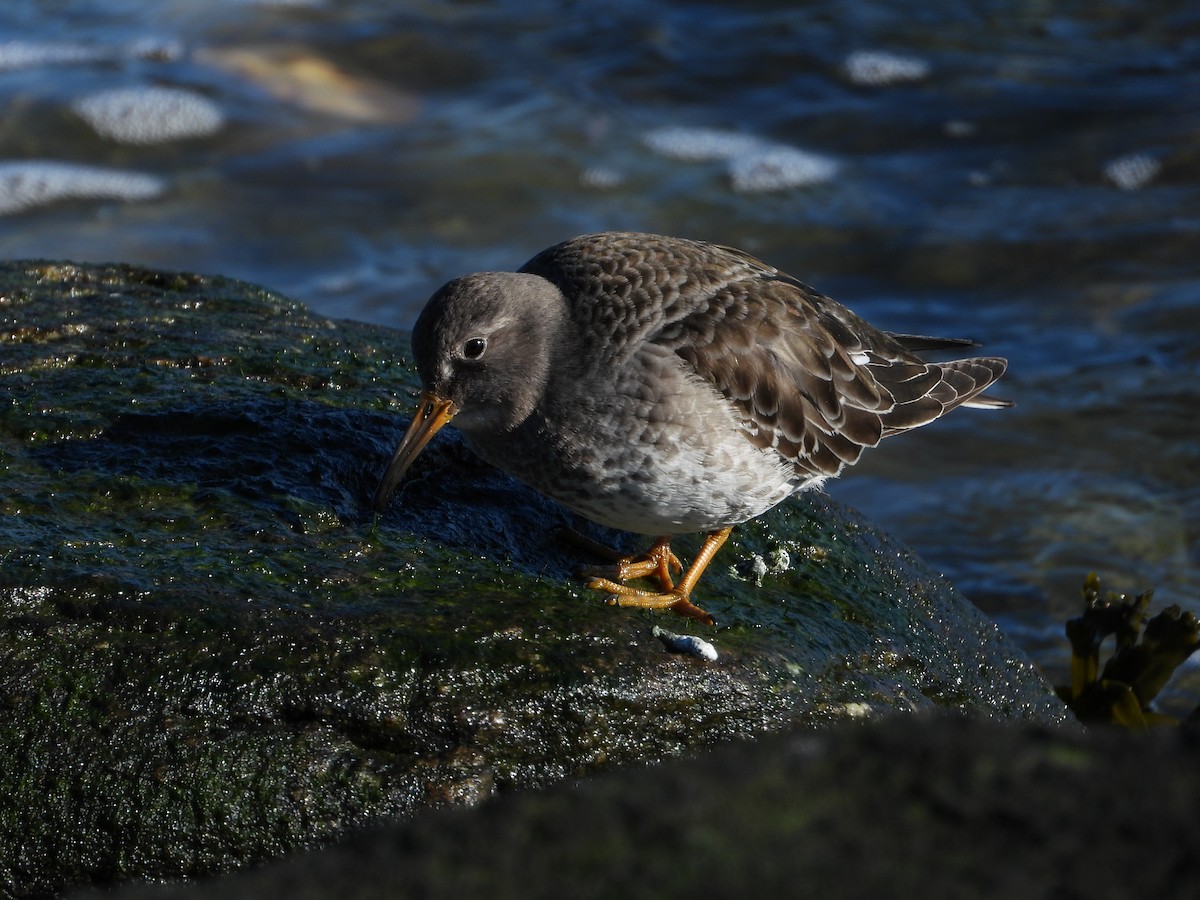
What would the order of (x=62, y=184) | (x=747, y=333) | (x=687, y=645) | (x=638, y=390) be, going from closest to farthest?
1. (x=687, y=645)
2. (x=638, y=390)
3. (x=747, y=333)
4. (x=62, y=184)

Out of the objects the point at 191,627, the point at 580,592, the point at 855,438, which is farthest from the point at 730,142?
the point at 191,627

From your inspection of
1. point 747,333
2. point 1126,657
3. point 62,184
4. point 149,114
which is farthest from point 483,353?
point 149,114

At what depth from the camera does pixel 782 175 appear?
42.2ft

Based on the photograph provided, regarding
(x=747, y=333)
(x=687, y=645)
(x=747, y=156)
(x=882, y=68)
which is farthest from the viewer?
(x=882, y=68)

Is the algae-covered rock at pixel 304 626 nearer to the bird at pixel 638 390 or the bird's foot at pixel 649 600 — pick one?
the bird's foot at pixel 649 600

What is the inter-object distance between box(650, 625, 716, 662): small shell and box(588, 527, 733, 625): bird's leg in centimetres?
22

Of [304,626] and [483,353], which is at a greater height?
[483,353]

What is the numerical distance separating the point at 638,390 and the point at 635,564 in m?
0.79

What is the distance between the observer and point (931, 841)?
1831mm

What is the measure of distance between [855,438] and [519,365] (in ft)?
5.06

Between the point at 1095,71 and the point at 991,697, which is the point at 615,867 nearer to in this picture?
the point at 991,697

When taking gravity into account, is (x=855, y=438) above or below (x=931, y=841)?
below

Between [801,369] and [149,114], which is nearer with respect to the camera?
[801,369]

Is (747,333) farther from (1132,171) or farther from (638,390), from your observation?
(1132,171)
